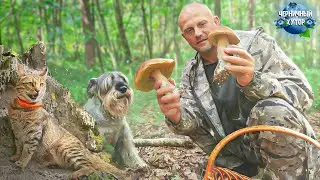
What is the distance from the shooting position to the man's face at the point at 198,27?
6.80 feet

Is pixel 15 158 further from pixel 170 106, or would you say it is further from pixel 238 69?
pixel 238 69

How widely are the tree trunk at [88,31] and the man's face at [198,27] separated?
1.89 feet

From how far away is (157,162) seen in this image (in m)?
2.18

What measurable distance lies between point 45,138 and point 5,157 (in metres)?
0.19

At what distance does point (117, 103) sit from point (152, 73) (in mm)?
360

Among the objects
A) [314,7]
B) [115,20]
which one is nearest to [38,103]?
[115,20]

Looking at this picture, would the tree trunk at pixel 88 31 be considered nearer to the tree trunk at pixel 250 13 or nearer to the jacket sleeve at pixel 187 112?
the jacket sleeve at pixel 187 112

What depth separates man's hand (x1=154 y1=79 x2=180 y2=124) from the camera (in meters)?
1.86

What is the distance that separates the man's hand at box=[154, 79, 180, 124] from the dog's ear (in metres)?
0.43

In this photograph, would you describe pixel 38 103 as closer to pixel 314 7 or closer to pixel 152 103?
pixel 152 103

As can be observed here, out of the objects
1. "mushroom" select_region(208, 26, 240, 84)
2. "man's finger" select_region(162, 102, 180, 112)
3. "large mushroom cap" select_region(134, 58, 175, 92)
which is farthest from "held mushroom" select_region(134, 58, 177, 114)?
"mushroom" select_region(208, 26, 240, 84)

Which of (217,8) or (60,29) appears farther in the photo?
(60,29)

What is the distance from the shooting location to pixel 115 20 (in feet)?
8.14

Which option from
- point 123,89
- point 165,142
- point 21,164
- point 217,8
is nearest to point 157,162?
point 165,142
